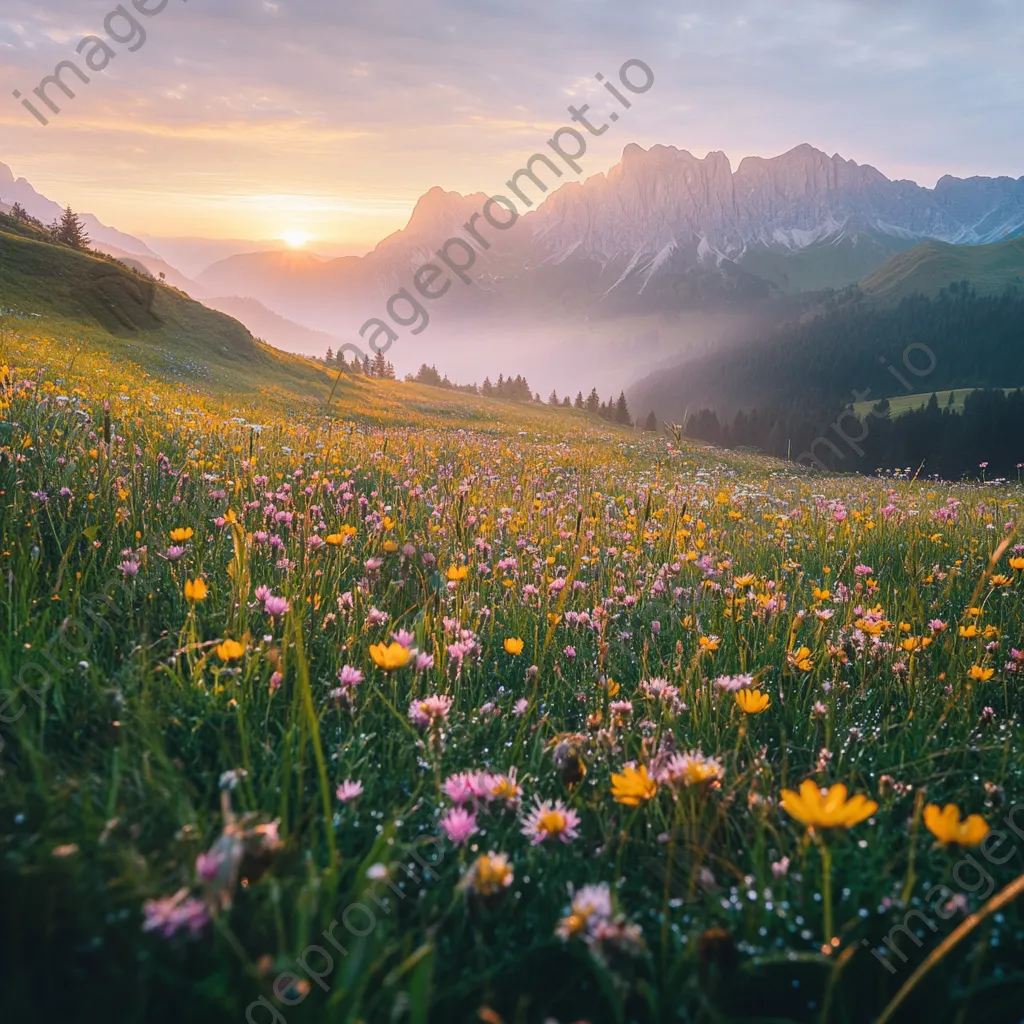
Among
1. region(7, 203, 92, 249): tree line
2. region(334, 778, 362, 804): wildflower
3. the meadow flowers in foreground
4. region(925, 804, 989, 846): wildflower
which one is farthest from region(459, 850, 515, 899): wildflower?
region(7, 203, 92, 249): tree line

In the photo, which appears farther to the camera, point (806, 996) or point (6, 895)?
point (806, 996)

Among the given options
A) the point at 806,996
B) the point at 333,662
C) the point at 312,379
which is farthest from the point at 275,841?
the point at 312,379

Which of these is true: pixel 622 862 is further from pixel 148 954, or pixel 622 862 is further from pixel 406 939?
pixel 148 954

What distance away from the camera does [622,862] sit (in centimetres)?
173

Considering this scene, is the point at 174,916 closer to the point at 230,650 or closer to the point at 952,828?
the point at 230,650

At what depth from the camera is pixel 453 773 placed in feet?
6.89

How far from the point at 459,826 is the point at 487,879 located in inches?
9.0

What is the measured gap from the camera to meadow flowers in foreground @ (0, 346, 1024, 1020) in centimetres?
122

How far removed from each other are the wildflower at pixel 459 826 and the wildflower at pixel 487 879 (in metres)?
0.18

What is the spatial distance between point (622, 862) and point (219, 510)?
365cm

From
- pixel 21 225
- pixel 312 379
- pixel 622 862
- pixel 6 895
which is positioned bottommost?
pixel 622 862

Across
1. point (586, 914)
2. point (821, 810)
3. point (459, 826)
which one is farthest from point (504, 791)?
point (821, 810)

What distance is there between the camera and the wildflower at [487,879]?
135cm

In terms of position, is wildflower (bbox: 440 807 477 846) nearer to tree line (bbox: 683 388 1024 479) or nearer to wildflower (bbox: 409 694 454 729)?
wildflower (bbox: 409 694 454 729)
